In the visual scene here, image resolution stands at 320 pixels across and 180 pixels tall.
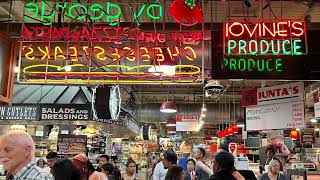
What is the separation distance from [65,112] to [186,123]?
8.57 meters

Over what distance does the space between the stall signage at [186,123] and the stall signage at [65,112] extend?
26.8 ft

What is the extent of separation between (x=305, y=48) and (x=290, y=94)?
2349 millimetres

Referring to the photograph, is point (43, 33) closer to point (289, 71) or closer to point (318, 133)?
point (289, 71)

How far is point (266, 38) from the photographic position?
19.8ft

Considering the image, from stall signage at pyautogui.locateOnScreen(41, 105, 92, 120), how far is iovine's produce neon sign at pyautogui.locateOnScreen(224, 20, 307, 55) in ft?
20.7

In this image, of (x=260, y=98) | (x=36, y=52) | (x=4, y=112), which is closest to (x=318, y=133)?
(x=260, y=98)

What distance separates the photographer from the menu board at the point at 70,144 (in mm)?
11484

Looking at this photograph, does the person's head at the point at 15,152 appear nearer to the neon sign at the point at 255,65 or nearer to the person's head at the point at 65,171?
the person's head at the point at 65,171

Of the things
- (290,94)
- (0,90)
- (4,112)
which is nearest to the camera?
(0,90)

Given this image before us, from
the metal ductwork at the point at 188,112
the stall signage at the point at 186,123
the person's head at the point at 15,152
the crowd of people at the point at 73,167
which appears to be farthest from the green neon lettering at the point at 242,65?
the metal ductwork at the point at 188,112

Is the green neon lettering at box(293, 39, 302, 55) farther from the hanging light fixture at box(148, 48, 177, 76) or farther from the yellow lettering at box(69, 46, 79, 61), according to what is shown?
the yellow lettering at box(69, 46, 79, 61)

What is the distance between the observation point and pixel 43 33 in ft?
20.4

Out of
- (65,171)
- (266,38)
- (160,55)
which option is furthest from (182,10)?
(65,171)

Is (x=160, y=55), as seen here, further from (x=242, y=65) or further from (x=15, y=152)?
(x=15, y=152)
